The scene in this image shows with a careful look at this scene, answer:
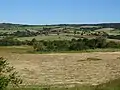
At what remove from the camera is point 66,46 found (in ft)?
225

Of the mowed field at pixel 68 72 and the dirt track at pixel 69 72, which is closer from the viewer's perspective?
the mowed field at pixel 68 72

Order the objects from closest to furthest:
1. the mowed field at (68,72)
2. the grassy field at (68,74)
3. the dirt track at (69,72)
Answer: the grassy field at (68,74)
the mowed field at (68,72)
the dirt track at (69,72)

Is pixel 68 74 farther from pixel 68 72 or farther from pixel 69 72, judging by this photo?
pixel 68 72

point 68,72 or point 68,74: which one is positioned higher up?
point 68,74

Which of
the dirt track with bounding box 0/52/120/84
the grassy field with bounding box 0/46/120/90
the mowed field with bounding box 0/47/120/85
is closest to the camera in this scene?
the grassy field with bounding box 0/46/120/90

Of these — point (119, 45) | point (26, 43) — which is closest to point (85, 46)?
point (119, 45)

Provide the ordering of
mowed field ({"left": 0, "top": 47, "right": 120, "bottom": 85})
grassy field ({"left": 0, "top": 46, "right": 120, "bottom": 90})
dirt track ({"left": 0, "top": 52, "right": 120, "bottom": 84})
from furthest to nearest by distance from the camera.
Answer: dirt track ({"left": 0, "top": 52, "right": 120, "bottom": 84}) < mowed field ({"left": 0, "top": 47, "right": 120, "bottom": 85}) < grassy field ({"left": 0, "top": 46, "right": 120, "bottom": 90})

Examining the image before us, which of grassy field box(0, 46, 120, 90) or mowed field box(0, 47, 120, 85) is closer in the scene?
grassy field box(0, 46, 120, 90)

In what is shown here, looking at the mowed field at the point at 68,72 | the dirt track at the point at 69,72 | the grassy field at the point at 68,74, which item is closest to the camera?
the grassy field at the point at 68,74

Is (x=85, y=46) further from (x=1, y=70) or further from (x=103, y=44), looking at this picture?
(x=1, y=70)

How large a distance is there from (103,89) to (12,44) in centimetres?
7626

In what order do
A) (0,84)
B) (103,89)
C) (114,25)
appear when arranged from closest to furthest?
(0,84), (103,89), (114,25)

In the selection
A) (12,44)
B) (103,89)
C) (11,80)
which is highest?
(11,80)

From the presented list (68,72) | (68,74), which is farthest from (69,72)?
(68,74)
